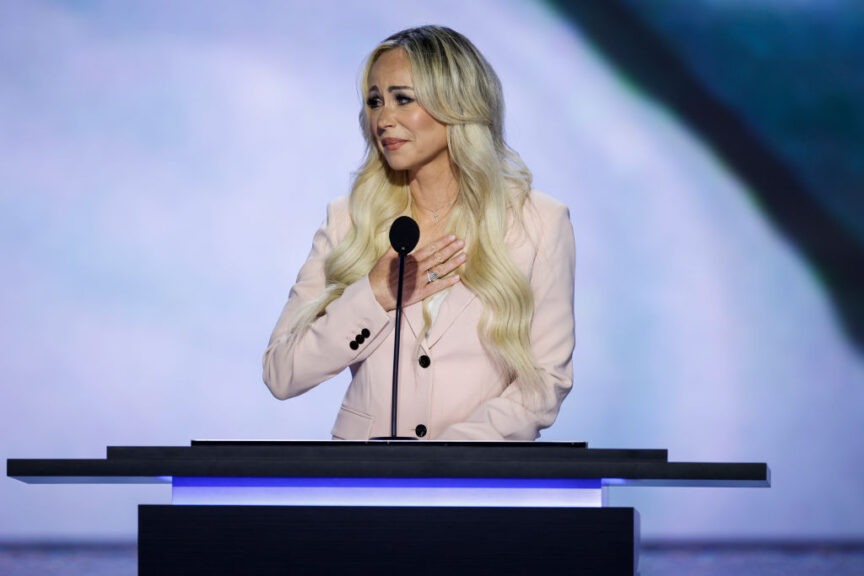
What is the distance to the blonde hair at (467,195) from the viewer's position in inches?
96.7

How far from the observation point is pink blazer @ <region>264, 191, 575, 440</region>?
7.72 ft

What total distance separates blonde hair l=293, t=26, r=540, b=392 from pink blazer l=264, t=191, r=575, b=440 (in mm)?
39

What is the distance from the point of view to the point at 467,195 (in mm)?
2641

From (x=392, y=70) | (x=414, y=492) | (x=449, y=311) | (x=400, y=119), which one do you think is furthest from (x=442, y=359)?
(x=414, y=492)

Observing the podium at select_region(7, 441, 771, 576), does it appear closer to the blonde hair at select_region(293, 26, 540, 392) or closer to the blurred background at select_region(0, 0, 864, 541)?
the blonde hair at select_region(293, 26, 540, 392)

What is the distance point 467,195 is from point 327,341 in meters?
0.51

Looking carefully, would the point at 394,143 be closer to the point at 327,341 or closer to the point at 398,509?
the point at 327,341

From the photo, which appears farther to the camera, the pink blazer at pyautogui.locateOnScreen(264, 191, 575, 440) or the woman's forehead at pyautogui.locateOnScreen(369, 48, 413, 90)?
the woman's forehead at pyautogui.locateOnScreen(369, 48, 413, 90)

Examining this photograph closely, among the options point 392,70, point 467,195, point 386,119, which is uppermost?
point 392,70

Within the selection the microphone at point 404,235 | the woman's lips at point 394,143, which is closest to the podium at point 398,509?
the microphone at point 404,235

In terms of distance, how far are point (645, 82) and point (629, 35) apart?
22 centimetres

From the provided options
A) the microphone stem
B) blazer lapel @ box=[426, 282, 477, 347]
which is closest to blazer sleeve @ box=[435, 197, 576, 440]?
blazer lapel @ box=[426, 282, 477, 347]

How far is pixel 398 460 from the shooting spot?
1.57 meters

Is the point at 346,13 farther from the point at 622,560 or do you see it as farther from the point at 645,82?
the point at 622,560
